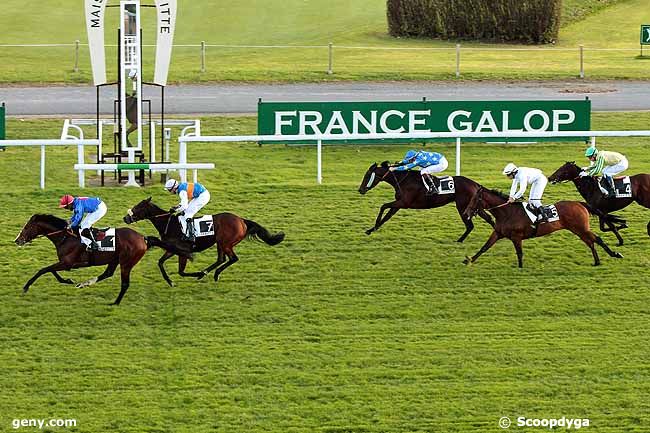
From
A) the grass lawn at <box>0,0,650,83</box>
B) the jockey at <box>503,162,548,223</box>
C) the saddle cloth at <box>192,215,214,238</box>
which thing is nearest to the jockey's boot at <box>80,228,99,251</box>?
the saddle cloth at <box>192,215,214,238</box>

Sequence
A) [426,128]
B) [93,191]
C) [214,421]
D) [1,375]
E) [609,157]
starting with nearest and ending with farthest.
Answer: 1. [214,421]
2. [1,375]
3. [609,157]
4. [93,191]
5. [426,128]

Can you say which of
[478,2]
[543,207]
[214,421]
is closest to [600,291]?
[543,207]

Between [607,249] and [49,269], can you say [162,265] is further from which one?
[607,249]

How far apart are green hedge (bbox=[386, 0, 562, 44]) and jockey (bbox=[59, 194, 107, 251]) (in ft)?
62.4

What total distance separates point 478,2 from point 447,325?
19.2m

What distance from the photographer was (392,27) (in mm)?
31453

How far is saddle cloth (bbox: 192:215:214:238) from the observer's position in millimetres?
13016

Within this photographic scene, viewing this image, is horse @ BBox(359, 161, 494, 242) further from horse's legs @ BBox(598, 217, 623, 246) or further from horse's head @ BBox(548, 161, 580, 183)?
horse's legs @ BBox(598, 217, 623, 246)

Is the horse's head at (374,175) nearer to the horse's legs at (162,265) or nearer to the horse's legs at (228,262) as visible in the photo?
the horse's legs at (228,262)

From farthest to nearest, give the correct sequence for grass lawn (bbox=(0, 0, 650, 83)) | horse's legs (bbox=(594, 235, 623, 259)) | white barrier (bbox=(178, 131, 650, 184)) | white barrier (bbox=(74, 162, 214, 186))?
grass lawn (bbox=(0, 0, 650, 83)), white barrier (bbox=(178, 131, 650, 184)), white barrier (bbox=(74, 162, 214, 186)), horse's legs (bbox=(594, 235, 623, 259))

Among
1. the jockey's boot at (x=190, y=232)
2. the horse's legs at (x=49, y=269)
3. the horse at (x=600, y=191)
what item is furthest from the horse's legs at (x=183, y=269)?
the horse at (x=600, y=191)

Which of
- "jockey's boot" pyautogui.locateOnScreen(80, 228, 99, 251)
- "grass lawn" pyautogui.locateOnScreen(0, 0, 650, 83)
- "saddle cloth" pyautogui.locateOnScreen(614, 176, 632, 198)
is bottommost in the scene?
"jockey's boot" pyautogui.locateOnScreen(80, 228, 99, 251)

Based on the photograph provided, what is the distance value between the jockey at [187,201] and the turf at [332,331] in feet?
1.90

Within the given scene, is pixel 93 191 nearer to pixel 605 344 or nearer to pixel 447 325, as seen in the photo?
pixel 447 325
